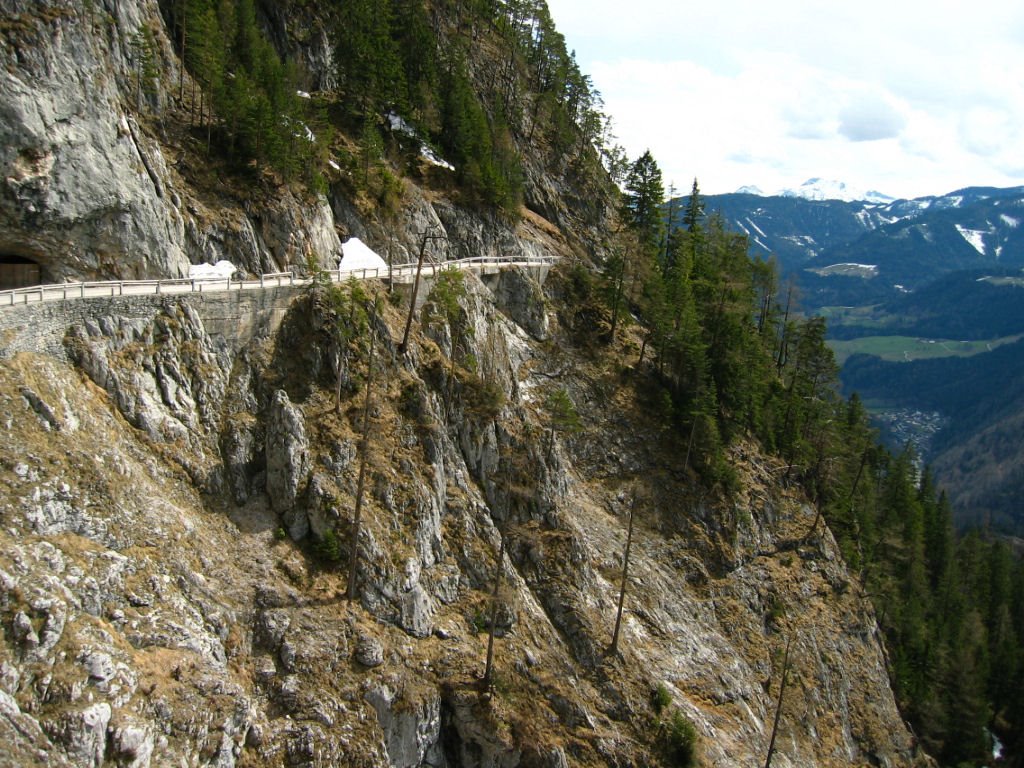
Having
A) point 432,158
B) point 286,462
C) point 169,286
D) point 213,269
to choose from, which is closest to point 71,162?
point 169,286

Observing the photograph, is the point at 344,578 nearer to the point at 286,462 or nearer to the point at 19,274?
the point at 286,462

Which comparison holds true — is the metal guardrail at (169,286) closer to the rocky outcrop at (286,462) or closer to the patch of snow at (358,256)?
the patch of snow at (358,256)

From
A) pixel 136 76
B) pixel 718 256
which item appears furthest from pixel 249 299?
pixel 718 256

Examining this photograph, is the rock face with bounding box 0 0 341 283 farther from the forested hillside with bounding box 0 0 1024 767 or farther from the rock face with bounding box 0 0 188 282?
the forested hillside with bounding box 0 0 1024 767

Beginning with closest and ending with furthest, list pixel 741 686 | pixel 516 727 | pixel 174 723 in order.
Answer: pixel 174 723, pixel 516 727, pixel 741 686

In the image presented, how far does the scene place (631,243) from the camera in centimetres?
5628

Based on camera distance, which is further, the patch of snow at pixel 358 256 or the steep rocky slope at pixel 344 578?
the patch of snow at pixel 358 256

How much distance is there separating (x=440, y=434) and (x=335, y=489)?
658 cm

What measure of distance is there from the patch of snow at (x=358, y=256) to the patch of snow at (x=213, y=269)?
8.06 meters

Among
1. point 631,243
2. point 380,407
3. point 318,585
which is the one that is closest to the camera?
point 318,585

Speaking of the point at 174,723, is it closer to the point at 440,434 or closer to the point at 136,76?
the point at 440,434

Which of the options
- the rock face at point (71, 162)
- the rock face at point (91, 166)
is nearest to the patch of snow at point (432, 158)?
the rock face at point (91, 166)

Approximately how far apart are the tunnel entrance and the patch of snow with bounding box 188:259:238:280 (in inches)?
235

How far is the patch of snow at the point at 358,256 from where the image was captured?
42.9m
